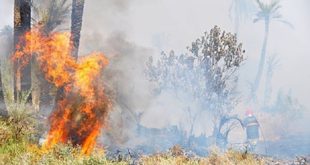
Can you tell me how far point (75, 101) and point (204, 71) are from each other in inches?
313

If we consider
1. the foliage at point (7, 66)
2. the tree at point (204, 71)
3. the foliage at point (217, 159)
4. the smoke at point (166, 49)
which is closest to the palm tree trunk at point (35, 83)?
the foliage at point (7, 66)

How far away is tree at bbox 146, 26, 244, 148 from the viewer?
2014 cm

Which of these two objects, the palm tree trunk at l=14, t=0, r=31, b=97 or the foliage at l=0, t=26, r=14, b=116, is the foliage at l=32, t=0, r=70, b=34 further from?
the palm tree trunk at l=14, t=0, r=31, b=97

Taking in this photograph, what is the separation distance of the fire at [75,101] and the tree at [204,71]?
4.82 m

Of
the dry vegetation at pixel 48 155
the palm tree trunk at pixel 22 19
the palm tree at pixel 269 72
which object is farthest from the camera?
the palm tree at pixel 269 72

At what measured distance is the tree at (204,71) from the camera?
66.1 feet

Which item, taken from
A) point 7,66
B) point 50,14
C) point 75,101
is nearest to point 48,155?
point 75,101

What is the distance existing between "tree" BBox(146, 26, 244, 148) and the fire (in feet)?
15.8

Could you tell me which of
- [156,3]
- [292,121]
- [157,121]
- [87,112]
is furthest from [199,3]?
[87,112]

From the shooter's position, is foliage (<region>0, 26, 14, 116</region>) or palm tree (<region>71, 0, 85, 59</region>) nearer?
palm tree (<region>71, 0, 85, 59</region>)

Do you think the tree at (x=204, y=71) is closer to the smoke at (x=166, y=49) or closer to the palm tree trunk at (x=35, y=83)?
the smoke at (x=166, y=49)

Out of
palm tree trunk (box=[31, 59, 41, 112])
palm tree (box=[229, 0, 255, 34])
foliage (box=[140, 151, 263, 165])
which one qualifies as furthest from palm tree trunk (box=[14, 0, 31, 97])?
palm tree (box=[229, 0, 255, 34])

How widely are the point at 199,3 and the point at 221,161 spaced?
149ft

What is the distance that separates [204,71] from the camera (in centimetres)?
2069
